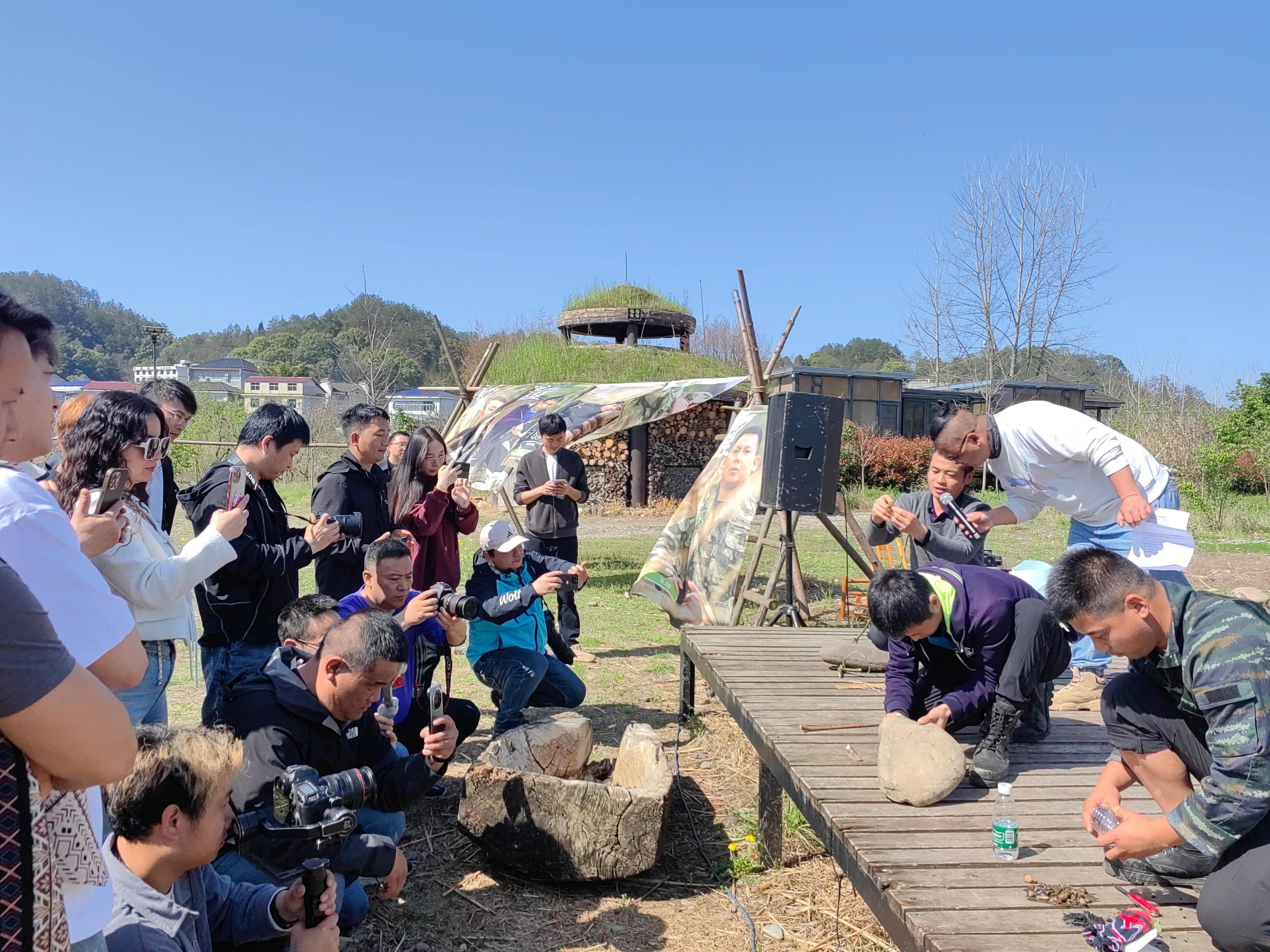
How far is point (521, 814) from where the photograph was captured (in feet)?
11.6

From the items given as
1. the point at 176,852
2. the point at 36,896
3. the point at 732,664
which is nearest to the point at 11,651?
the point at 36,896

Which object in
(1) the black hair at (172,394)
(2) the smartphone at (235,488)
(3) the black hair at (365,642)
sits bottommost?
(3) the black hair at (365,642)

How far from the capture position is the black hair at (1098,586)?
7.32ft

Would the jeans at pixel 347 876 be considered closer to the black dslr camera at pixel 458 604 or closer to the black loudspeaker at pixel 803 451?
the black dslr camera at pixel 458 604

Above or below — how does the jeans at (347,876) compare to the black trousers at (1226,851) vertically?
below

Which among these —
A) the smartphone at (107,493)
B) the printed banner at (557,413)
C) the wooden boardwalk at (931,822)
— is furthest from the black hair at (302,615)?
the printed banner at (557,413)

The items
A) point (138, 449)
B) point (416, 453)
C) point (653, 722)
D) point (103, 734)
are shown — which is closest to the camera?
point (103, 734)

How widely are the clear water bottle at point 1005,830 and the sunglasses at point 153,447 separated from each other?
9.43 ft

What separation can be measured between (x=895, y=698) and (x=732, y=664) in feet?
4.51

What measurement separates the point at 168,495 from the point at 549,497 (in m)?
3.57

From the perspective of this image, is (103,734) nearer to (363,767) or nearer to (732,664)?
(363,767)

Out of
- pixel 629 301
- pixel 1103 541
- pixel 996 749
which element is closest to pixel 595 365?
pixel 629 301

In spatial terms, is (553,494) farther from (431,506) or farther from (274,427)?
(274,427)

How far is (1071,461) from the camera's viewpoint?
406cm
